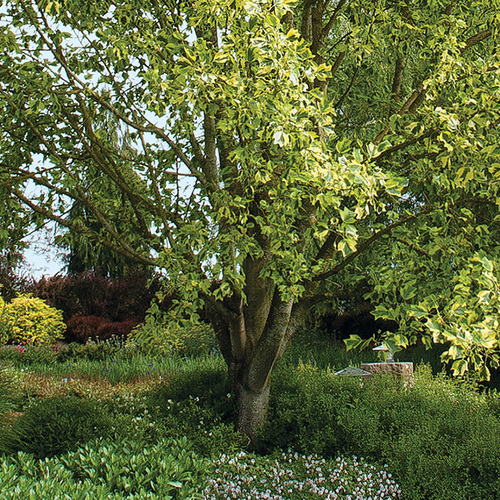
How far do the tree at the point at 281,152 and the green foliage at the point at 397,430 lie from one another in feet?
1.58

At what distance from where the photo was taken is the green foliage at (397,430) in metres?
4.68

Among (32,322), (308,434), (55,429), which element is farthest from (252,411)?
(32,322)

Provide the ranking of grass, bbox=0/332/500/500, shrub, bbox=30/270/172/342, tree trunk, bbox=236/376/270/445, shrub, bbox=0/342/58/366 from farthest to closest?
shrub, bbox=30/270/172/342
shrub, bbox=0/342/58/366
tree trunk, bbox=236/376/270/445
grass, bbox=0/332/500/500

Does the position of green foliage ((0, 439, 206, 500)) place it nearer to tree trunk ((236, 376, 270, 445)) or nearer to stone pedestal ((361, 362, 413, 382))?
tree trunk ((236, 376, 270, 445))

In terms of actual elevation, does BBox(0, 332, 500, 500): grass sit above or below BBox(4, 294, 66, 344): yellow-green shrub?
below

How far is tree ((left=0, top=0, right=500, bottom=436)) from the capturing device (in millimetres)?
3635

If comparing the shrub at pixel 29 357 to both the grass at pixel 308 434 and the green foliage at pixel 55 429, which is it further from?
the green foliage at pixel 55 429

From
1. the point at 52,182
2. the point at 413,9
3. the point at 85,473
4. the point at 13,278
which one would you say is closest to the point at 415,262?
the point at 413,9

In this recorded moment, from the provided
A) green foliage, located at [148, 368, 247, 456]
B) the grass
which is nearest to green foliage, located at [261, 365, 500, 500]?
the grass

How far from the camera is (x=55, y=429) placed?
17.5 ft

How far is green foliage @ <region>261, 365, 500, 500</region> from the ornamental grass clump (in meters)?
0.20

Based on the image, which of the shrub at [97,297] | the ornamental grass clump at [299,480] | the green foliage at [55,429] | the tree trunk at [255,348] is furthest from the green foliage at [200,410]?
the shrub at [97,297]

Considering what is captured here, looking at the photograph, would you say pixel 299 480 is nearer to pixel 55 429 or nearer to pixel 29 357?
pixel 55 429

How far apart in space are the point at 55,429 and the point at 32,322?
10.2 metres
